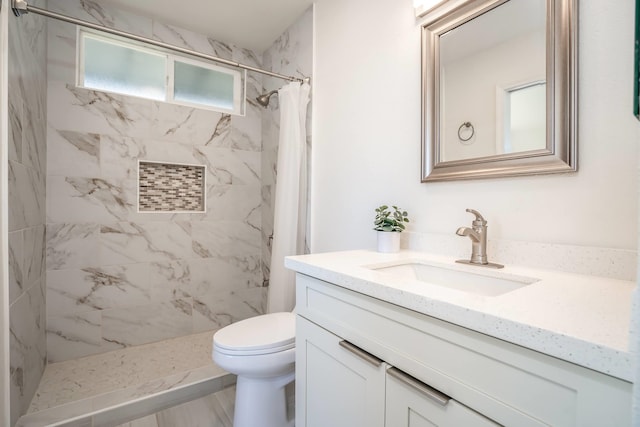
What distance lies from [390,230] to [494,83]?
72cm

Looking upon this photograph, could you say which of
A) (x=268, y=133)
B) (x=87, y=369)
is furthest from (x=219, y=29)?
(x=87, y=369)

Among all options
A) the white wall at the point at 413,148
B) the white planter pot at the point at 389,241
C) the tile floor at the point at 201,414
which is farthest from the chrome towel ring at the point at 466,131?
the tile floor at the point at 201,414

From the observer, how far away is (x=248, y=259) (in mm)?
2801

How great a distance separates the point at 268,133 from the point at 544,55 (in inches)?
83.2

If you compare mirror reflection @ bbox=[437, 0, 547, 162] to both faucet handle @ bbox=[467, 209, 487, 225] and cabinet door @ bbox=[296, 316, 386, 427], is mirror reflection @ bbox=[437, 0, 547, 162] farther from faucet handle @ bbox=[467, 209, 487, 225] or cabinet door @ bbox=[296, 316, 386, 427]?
cabinet door @ bbox=[296, 316, 386, 427]

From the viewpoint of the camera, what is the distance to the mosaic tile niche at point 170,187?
7.80 feet

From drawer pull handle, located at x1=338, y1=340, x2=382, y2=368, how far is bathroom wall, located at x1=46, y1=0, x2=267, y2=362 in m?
1.97

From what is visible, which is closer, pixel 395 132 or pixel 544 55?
pixel 544 55

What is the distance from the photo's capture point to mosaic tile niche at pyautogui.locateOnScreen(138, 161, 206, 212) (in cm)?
238

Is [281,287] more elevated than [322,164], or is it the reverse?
[322,164]

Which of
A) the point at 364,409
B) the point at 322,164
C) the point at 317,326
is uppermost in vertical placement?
the point at 322,164

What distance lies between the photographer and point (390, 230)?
1387 mm

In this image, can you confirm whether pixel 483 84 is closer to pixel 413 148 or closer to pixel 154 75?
pixel 413 148

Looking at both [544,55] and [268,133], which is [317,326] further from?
[268,133]
